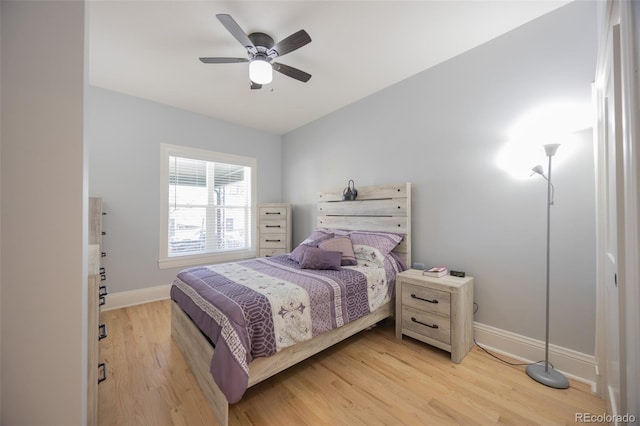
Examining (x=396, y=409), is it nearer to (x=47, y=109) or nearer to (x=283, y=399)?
(x=283, y=399)

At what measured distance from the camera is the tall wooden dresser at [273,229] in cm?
406

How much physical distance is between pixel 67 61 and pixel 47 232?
1.87 ft

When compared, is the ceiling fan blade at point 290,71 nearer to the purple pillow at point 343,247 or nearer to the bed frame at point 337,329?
the bed frame at point 337,329

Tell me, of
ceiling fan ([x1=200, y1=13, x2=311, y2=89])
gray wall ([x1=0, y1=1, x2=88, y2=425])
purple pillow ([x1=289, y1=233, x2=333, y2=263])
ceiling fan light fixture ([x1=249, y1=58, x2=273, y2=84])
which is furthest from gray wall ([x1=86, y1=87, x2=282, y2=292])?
gray wall ([x1=0, y1=1, x2=88, y2=425])

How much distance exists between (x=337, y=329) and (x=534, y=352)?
5.18 feet

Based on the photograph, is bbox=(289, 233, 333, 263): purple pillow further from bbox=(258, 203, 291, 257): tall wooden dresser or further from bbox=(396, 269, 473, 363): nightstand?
bbox=(258, 203, 291, 257): tall wooden dresser

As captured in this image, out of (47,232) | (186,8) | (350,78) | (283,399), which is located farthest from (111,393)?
(350,78)

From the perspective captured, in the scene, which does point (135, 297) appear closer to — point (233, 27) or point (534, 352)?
point (233, 27)

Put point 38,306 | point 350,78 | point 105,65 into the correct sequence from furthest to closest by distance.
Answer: point 350,78, point 105,65, point 38,306

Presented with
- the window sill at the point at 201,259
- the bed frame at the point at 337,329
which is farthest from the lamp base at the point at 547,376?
the window sill at the point at 201,259

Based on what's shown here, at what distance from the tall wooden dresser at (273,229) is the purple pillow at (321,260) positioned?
1670 mm

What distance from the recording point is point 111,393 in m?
1.62

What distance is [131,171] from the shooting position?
10.5 feet

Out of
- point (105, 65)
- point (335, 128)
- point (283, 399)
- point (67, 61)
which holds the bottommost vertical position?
point (283, 399)
